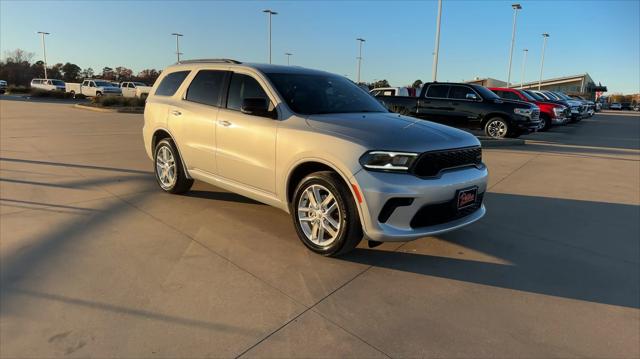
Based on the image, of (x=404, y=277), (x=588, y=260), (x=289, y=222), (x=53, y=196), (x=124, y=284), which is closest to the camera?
(x=124, y=284)

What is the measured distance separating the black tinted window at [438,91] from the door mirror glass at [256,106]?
1101cm

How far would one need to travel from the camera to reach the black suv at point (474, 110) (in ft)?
44.7

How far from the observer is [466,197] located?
4121mm

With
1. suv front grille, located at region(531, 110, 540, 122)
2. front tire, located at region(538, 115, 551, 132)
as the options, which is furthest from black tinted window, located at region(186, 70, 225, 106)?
front tire, located at region(538, 115, 551, 132)

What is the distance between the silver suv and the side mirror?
0.01 meters

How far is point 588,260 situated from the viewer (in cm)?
435

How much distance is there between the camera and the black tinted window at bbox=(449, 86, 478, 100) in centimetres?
1408

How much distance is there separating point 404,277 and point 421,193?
764 mm

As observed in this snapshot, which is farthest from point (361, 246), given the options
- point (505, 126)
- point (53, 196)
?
point (505, 126)

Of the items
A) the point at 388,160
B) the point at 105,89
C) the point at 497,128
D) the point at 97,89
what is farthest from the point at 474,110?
the point at 97,89

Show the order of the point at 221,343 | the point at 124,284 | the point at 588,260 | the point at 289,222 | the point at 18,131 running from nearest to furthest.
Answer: the point at 221,343 < the point at 124,284 < the point at 588,260 < the point at 289,222 < the point at 18,131

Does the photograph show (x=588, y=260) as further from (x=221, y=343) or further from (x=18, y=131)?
(x=18, y=131)

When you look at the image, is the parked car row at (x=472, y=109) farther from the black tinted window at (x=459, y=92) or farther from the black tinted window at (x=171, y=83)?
the black tinted window at (x=171, y=83)

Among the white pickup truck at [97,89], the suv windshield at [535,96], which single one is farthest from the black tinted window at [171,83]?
the white pickup truck at [97,89]
